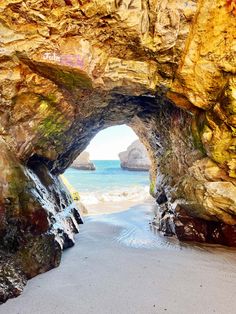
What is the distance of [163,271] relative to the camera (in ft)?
15.0

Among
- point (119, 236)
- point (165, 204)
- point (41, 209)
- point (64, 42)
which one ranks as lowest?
point (119, 236)

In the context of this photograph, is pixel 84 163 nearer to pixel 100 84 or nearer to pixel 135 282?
pixel 100 84

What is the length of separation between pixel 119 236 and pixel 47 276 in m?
3.10

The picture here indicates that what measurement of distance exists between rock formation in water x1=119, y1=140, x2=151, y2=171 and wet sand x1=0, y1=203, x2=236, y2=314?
3741 cm

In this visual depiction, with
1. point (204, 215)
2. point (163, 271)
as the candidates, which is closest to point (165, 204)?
point (204, 215)

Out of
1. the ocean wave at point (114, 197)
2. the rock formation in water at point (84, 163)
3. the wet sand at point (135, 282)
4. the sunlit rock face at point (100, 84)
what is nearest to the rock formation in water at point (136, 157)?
the rock formation in water at point (84, 163)

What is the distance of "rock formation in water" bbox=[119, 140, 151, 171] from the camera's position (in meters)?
43.6

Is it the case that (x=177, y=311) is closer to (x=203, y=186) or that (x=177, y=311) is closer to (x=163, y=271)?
(x=163, y=271)

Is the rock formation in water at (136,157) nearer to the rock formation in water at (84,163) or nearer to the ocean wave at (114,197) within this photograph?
the rock formation in water at (84,163)

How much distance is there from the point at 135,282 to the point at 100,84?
3487mm

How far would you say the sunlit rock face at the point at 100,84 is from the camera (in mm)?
3846

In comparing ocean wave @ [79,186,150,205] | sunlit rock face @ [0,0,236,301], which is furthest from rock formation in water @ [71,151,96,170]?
sunlit rock face @ [0,0,236,301]

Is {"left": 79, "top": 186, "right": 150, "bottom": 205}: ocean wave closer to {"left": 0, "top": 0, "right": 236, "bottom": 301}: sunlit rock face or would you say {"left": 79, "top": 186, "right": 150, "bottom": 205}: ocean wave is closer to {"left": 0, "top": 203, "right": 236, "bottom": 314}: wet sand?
{"left": 0, "top": 203, "right": 236, "bottom": 314}: wet sand

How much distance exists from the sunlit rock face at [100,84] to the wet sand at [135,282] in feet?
1.37
